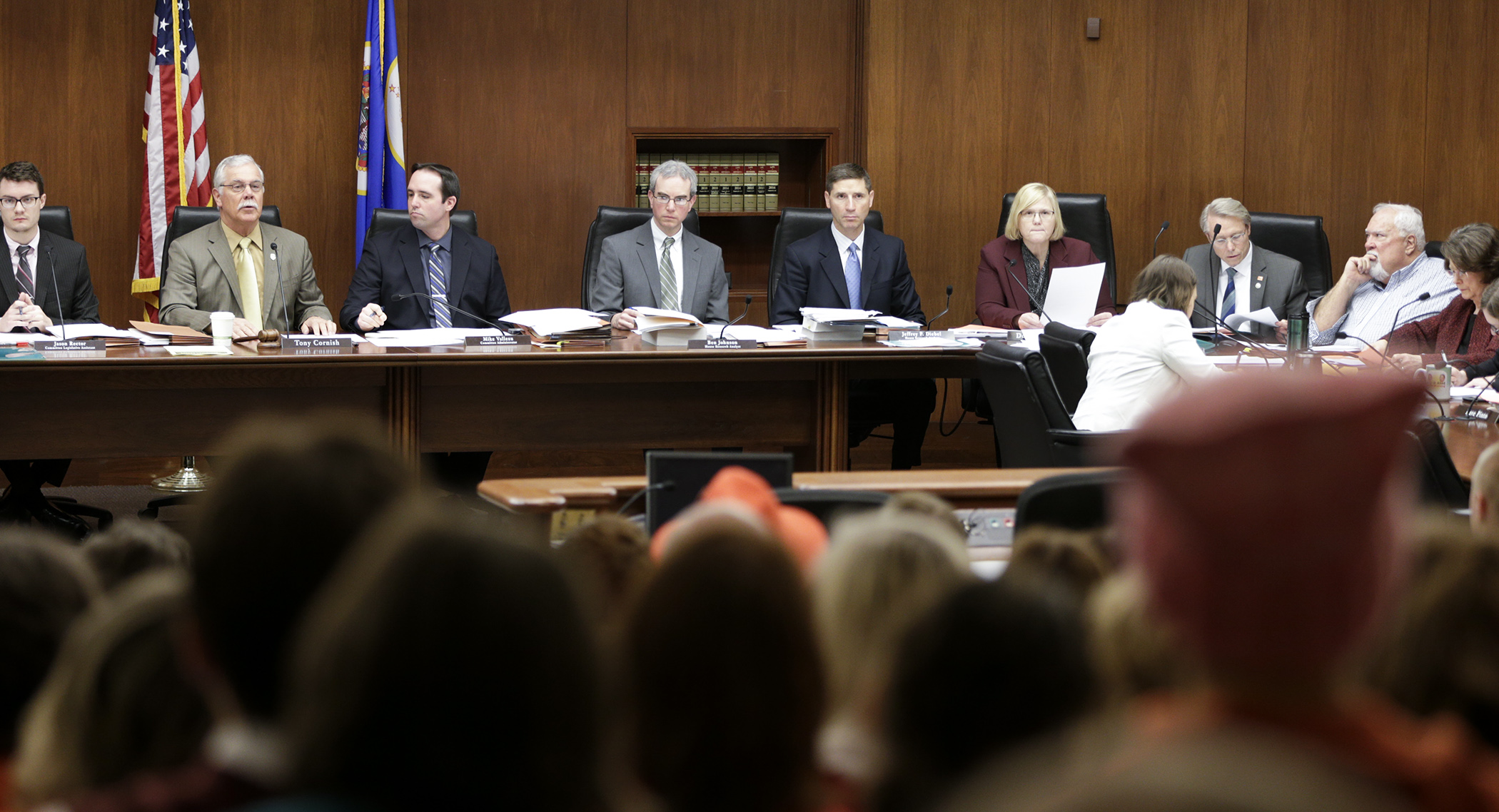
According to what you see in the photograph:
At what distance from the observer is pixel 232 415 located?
3.99 meters

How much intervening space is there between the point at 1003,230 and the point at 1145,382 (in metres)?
2.16

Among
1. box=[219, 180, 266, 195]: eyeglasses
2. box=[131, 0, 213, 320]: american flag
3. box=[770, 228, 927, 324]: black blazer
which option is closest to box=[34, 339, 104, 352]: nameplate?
→ box=[219, 180, 266, 195]: eyeglasses

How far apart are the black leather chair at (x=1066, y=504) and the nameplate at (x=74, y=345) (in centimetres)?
306

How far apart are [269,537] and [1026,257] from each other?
4.88 metres

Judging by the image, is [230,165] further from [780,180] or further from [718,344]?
[780,180]

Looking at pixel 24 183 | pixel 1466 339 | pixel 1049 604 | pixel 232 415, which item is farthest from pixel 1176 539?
pixel 24 183

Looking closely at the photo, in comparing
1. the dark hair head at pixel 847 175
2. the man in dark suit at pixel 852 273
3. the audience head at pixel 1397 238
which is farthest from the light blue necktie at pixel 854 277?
the audience head at pixel 1397 238

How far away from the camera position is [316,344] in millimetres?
4090

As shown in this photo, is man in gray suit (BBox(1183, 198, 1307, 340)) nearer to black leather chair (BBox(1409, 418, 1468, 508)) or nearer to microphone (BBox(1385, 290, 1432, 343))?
microphone (BBox(1385, 290, 1432, 343))

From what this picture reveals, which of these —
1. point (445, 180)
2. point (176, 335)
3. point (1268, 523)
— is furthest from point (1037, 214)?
point (1268, 523)

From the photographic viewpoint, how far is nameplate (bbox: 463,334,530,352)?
4.25m

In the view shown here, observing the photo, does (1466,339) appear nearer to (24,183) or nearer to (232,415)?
(232,415)

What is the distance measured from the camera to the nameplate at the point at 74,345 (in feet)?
13.0

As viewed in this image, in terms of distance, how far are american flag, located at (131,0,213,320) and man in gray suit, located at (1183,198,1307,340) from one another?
4.17 meters
